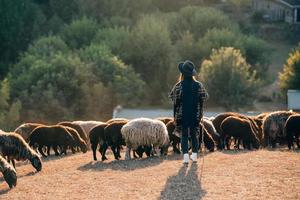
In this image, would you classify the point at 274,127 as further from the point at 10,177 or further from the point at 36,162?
the point at 10,177

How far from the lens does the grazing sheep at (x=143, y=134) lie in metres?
20.5

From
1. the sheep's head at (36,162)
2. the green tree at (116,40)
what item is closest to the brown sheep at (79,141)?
the sheep's head at (36,162)

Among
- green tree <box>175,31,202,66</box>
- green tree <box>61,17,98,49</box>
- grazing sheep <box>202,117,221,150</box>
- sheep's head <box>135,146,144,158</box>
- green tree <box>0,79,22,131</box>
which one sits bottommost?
green tree <box>0,79,22,131</box>

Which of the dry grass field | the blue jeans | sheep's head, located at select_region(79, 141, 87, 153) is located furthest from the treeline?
the blue jeans

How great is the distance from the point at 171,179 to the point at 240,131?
260 inches

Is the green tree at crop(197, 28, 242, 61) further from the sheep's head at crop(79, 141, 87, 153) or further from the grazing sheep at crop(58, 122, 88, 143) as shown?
the sheep's head at crop(79, 141, 87, 153)

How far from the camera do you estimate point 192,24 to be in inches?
2672

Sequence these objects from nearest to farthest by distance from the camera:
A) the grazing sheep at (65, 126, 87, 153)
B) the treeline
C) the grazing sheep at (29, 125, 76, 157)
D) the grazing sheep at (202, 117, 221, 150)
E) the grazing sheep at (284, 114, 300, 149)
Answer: the grazing sheep at (284, 114, 300, 149) → the grazing sheep at (202, 117, 221, 150) → the grazing sheep at (29, 125, 76, 157) → the grazing sheep at (65, 126, 87, 153) → the treeline

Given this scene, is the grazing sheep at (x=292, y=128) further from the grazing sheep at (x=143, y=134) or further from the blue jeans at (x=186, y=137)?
the blue jeans at (x=186, y=137)

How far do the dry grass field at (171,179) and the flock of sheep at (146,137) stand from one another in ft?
2.38

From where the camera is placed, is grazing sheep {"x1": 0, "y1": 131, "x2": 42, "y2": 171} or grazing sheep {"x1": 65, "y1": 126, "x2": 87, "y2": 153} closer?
grazing sheep {"x1": 0, "y1": 131, "x2": 42, "y2": 171}

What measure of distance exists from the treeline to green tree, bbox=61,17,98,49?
9 centimetres

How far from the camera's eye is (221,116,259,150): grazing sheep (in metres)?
22.7

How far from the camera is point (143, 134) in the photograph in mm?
20500
